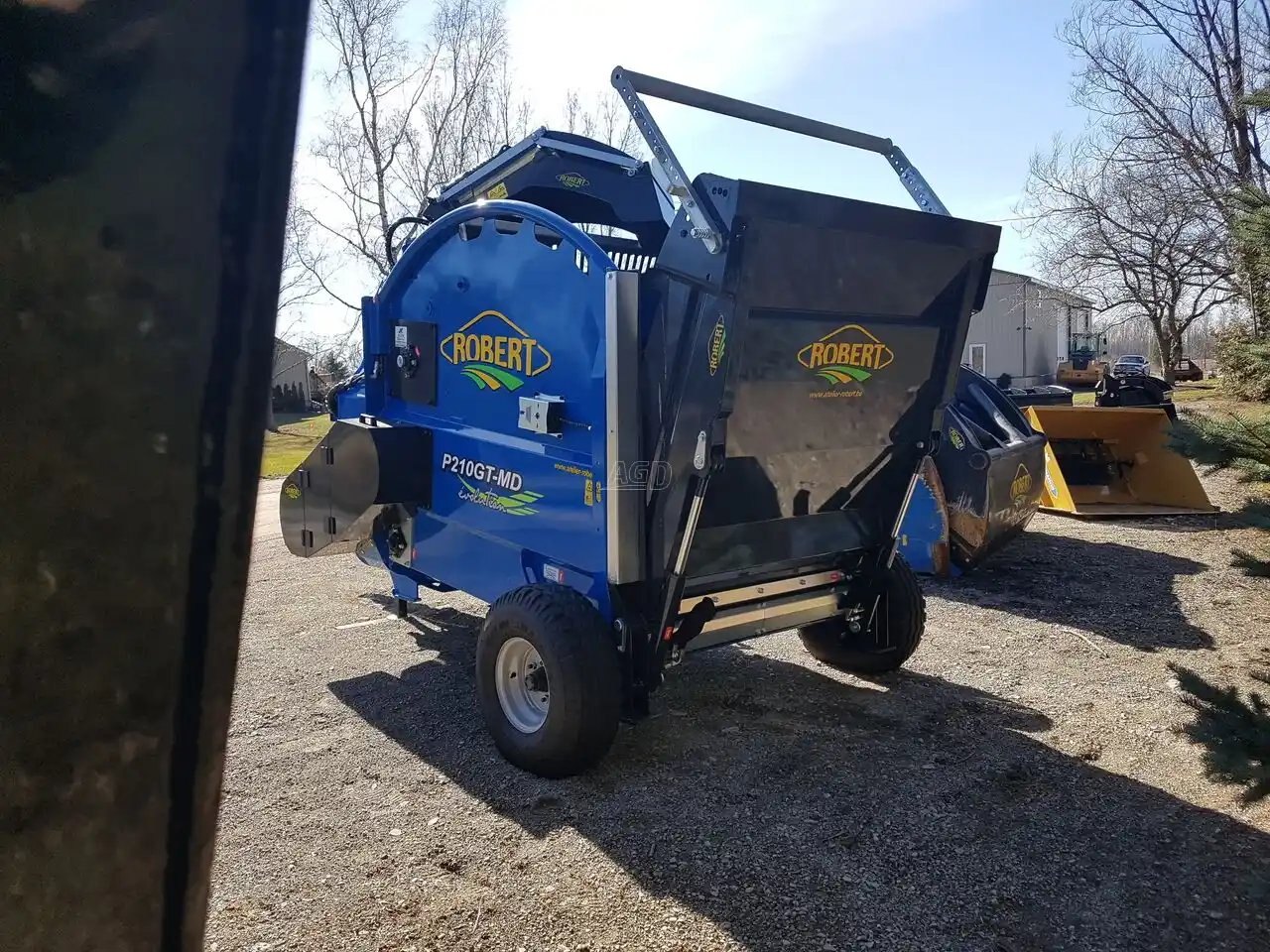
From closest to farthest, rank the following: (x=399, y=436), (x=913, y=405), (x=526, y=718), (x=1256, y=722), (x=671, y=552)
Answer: (x=1256, y=722) → (x=671, y=552) → (x=526, y=718) → (x=913, y=405) → (x=399, y=436)

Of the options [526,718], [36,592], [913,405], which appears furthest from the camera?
[913,405]

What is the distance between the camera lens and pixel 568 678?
3613 mm

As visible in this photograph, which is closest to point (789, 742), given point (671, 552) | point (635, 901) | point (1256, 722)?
point (671, 552)

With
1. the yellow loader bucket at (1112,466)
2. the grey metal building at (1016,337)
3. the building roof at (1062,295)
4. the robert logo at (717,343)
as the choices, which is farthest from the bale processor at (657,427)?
the grey metal building at (1016,337)

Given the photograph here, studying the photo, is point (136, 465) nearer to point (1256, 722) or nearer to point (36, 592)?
point (36, 592)

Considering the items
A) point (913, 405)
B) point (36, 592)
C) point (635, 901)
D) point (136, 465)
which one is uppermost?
point (913, 405)

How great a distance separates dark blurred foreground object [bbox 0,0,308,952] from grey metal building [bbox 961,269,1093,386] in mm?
37310

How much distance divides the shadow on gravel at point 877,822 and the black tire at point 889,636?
7.5 inches

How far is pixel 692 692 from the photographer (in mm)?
4863

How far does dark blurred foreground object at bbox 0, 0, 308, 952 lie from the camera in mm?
798

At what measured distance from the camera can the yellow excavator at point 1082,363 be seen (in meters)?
35.8

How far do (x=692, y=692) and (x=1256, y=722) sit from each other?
287 centimetres

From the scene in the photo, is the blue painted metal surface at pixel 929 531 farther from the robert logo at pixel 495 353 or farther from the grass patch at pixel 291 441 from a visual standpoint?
the grass patch at pixel 291 441

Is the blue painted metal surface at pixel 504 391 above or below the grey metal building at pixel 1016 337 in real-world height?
below
